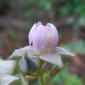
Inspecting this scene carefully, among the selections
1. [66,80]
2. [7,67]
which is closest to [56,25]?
[66,80]

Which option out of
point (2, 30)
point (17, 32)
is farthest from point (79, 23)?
point (2, 30)

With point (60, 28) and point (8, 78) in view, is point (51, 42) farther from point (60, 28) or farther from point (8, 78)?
point (60, 28)

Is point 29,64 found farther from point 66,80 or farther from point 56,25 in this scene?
point 56,25

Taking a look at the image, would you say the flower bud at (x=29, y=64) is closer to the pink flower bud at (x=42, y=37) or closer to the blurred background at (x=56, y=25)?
the pink flower bud at (x=42, y=37)

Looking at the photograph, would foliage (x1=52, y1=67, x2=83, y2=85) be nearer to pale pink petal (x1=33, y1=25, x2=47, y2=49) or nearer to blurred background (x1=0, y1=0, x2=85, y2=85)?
blurred background (x1=0, y1=0, x2=85, y2=85)

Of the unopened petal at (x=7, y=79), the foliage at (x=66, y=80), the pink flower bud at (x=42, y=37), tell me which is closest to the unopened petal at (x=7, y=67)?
the unopened petal at (x=7, y=79)

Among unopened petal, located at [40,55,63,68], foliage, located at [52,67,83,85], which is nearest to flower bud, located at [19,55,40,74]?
unopened petal, located at [40,55,63,68]
